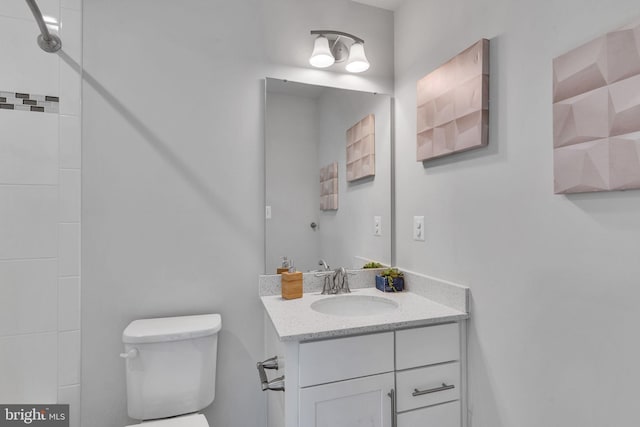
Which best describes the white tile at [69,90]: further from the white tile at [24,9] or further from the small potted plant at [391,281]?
the small potted plant at [391,281]

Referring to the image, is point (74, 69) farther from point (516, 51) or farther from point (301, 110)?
point (516, 51)

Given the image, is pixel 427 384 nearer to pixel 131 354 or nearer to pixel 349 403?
pixel 349 403

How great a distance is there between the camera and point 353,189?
188 centimetres

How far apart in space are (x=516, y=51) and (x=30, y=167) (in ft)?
6.47

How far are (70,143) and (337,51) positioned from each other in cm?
138

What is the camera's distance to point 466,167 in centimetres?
141

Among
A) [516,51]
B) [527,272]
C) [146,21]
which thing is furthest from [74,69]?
[527,272]

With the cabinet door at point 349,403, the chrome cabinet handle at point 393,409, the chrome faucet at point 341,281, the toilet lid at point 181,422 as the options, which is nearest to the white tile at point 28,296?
the toilet lid at point 181,422

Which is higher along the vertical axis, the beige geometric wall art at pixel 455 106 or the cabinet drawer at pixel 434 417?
the beige geometric wall art at pixel 455 106

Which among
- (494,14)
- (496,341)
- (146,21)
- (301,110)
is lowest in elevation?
(496,341)

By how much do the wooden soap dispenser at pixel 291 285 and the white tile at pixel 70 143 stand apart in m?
1.05

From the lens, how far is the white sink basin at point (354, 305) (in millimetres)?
1620

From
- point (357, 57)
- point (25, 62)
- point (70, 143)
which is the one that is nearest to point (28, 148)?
point (70, 143)

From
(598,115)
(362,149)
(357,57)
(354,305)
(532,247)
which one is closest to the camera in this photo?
(598,115)
